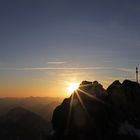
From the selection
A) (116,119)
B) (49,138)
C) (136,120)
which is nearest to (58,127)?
(49,138)

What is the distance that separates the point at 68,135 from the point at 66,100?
1144 centimetres

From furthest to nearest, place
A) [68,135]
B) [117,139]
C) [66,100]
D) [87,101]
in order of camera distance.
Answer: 1. [66,100]
2. [87,101]
3. [68,135]
4. [117,139]

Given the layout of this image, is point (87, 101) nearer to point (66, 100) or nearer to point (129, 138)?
point (66, 100)

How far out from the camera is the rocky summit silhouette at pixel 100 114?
58.0 meters

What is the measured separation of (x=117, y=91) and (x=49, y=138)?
19345 millimetres

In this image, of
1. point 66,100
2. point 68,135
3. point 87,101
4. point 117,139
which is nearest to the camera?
point 117,139

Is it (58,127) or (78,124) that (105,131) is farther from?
(58,127)

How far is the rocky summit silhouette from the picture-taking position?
57950 millimetres

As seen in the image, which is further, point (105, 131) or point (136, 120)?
point (136, 120)

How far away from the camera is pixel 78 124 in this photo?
6025cm

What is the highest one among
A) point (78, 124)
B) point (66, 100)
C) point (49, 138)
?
point (66, 100)

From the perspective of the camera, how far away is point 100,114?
203ft

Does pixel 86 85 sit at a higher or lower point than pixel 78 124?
higher

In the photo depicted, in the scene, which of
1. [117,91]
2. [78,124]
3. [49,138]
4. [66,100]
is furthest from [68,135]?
[117,91]
